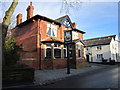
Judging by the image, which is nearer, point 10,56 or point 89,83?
point 89,83

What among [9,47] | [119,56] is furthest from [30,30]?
[119,56]

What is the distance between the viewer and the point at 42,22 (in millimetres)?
17219

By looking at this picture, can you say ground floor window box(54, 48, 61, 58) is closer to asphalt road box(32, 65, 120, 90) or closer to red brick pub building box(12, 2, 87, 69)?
red brick pub building box(12, 2, 87, 69)

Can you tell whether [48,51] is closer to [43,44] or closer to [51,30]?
[43,44]

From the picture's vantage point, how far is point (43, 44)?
16594mm

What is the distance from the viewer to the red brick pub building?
53.2ft

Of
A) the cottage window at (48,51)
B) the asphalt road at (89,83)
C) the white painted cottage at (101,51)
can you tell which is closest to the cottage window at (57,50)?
the cottage window at (48,51)

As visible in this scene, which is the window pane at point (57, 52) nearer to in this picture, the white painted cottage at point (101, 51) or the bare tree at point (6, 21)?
the bare tree at point (6, 21)

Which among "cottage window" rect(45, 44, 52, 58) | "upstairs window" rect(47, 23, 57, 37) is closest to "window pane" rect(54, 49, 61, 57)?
"cottage window" rect(45, 44, 52, 58)

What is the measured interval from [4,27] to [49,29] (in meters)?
9.70

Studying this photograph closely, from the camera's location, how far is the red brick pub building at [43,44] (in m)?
16.2

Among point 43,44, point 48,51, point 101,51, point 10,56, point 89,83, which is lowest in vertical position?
point 89,83

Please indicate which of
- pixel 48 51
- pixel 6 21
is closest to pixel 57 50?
pixel 48 51

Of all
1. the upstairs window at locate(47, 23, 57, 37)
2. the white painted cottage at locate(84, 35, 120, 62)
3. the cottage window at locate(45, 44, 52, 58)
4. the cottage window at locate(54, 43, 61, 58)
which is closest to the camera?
the cottage window at locate(45, 44, 52, 58)
